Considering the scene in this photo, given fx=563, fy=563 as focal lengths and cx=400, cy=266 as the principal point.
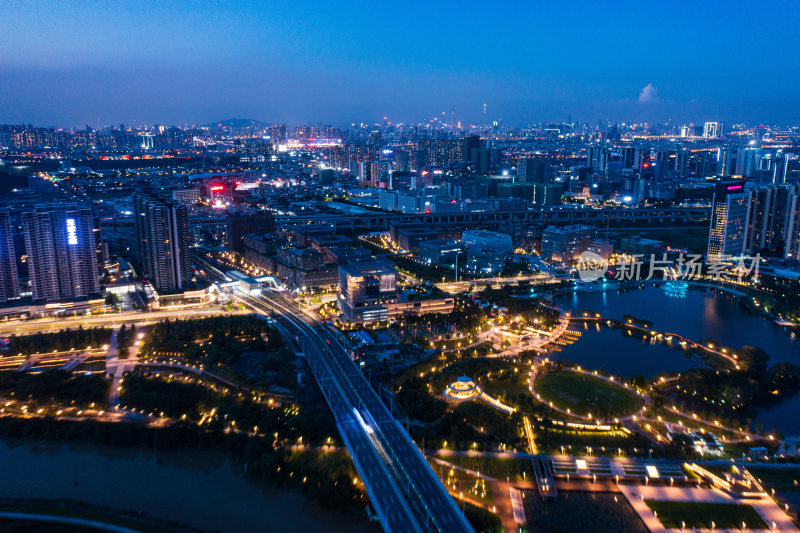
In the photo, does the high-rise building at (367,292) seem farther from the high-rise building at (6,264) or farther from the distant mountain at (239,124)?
the distant mountain at (239,124)

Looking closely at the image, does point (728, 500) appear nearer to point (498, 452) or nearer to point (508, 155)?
point (498, 452)

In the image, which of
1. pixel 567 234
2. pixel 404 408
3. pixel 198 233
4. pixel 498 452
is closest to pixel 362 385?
pixel 404 408

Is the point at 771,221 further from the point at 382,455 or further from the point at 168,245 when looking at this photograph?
the point at 168,245

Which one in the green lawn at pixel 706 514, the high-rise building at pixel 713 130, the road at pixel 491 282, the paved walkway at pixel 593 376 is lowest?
the green lawn at pixel 706 514

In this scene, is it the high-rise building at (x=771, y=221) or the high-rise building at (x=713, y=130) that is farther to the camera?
the high-rise building at (x=713, y=130)

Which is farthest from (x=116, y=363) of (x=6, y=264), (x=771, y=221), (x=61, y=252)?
(x=771, y=221)

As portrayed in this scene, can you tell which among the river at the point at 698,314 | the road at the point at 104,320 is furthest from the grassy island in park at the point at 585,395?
the road at the point at 104,320
